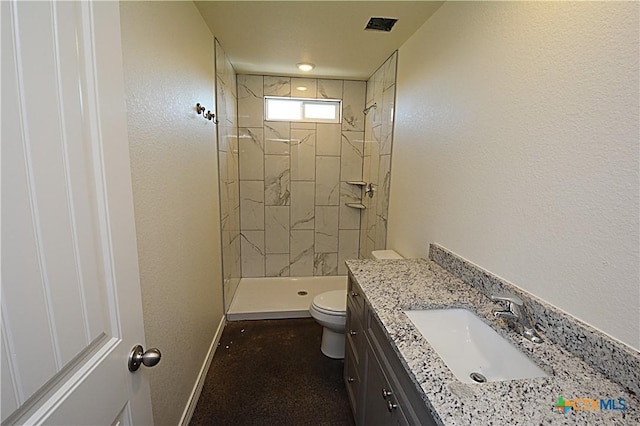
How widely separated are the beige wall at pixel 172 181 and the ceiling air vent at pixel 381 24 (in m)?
1.06

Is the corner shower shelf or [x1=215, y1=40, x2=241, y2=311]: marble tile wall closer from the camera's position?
[x1=215, y1=40, x2=241, y2=311]: marble tile wall

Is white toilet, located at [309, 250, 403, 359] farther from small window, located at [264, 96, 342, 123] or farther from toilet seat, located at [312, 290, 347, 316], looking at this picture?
small window, located at [264, 96, 342, 123]

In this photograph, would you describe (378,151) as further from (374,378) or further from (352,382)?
(374,378)

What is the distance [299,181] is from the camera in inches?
137

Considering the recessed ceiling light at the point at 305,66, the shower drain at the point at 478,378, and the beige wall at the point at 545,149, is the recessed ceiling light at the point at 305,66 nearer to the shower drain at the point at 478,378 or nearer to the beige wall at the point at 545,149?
the beige wall at the point at 545,149

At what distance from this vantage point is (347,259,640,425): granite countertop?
0.70 m

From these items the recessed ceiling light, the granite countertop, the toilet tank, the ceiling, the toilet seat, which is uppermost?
the ceiling

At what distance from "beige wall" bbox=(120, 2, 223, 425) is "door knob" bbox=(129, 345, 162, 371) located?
44 centimetres

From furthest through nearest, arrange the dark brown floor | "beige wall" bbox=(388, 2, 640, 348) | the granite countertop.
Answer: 1. the dark brown floor
2. "beige wall" bbox=(388, 2, 640, 348)
3. the granite countertop

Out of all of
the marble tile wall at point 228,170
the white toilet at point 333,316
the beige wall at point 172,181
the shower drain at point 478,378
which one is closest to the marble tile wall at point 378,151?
the white toilet at point 333,316

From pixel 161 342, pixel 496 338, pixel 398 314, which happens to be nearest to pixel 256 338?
pixel 161 342

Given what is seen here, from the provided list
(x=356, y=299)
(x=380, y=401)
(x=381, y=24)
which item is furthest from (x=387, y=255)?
(x=381, y=24)

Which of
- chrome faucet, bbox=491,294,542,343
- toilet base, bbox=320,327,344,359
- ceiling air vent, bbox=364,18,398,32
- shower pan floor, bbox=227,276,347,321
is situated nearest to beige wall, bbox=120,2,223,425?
shower pan floor, bbox=227,276,347,321

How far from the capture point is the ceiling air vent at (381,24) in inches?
75.6
